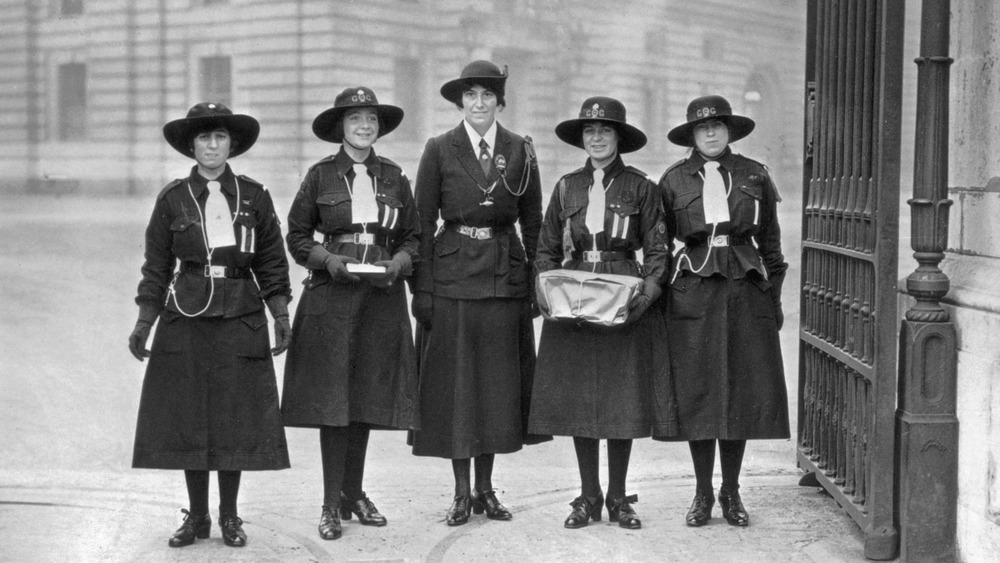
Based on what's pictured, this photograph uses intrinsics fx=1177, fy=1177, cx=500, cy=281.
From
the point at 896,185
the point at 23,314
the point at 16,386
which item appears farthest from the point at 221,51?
the point at 896,185

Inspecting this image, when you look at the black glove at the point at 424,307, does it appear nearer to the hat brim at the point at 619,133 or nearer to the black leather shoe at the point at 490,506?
the black leather shoe at the point at 490,506

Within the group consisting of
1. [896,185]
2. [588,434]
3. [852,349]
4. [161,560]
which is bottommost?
[161,560]

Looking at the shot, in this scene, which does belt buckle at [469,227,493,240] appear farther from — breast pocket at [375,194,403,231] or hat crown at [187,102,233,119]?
hat crown at [187,102,233,119]

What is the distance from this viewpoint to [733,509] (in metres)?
5.48

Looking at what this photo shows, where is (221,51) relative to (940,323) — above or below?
above

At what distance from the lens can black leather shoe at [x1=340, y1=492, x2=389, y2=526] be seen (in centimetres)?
553

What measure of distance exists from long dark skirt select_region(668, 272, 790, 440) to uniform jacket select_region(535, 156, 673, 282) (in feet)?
0.66

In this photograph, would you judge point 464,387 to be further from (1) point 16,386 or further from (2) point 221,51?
(2) point 221,51

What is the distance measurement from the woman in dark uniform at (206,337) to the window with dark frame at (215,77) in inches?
434

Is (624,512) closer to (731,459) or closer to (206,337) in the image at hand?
(731,459)

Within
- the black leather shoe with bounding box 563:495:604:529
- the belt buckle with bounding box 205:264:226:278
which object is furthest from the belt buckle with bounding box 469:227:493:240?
the black leather shoe with bounding box 563:495:604:529

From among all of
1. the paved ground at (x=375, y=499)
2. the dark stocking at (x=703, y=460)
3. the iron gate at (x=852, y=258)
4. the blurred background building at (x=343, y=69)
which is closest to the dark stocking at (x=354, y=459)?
the paved ground at (x=375, y=499)

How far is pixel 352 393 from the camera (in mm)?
5406

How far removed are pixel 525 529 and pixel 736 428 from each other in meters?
1.08
